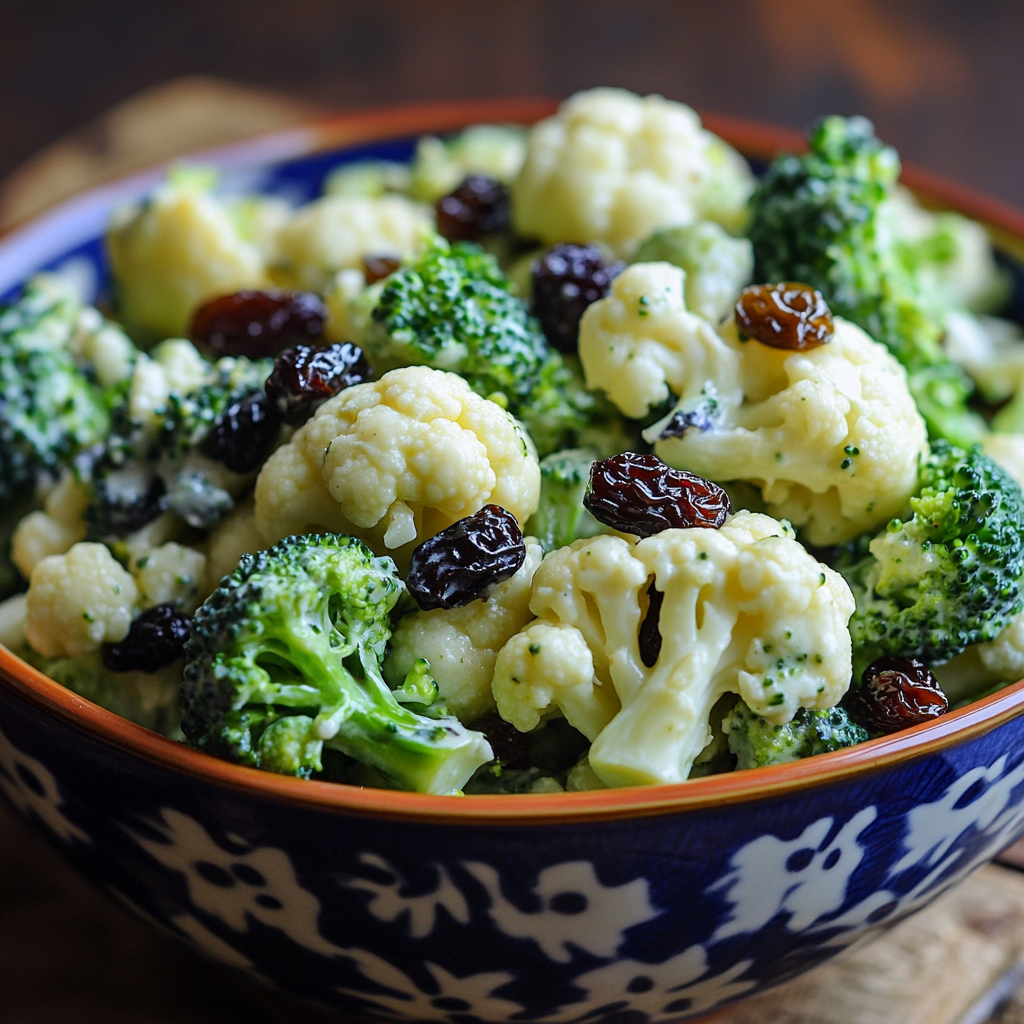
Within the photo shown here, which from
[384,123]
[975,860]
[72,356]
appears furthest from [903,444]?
[384,123]

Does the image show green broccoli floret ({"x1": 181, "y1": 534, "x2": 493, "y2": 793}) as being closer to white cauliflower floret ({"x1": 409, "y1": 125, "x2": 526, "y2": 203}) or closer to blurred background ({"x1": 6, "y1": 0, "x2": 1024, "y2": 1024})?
white cauliflower floret ({"x1": 409, "y1": 125, "x2": 526, "y2": 203})

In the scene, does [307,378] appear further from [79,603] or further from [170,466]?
[79,603]

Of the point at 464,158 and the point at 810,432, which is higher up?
the point at 464,158

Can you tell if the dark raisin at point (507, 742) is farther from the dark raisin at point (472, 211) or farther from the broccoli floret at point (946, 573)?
the dark raisin at point (472, 211)

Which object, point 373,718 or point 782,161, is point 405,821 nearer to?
point 373,718

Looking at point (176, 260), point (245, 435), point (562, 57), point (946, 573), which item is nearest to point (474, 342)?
point (245, 435)

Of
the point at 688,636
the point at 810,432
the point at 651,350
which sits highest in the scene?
the point at 651,350
